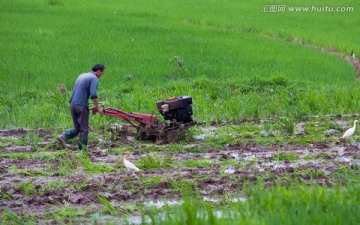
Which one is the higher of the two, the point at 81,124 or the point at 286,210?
the point at 286,210

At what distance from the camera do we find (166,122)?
941 cm

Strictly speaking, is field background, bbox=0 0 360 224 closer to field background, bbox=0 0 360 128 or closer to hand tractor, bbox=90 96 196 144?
field background, bbox=0 0 360 128

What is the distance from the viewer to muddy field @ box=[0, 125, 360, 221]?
6.62 m

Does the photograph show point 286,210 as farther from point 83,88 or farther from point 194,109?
point 194,109

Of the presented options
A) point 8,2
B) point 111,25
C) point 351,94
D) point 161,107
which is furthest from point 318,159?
point 8,2

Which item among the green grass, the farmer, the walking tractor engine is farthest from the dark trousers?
the green grass

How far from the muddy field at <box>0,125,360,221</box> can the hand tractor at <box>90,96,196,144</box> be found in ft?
0.71

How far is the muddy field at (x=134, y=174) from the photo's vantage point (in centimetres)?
662

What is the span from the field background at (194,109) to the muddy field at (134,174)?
0.02m

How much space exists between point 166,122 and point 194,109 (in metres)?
2.05

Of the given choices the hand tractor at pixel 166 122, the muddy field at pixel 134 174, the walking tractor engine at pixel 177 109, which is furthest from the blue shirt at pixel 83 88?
the walking tractor engine at pixel 177 109

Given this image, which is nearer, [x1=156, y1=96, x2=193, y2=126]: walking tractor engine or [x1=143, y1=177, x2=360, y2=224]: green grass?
[x1=143, y1=177, x2=360, y2=224]: green grass

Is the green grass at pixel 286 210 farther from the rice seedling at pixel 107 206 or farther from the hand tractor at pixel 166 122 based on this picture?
the hand tractor at pixel 166 122

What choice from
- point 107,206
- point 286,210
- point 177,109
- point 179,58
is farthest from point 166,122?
point 179,58
